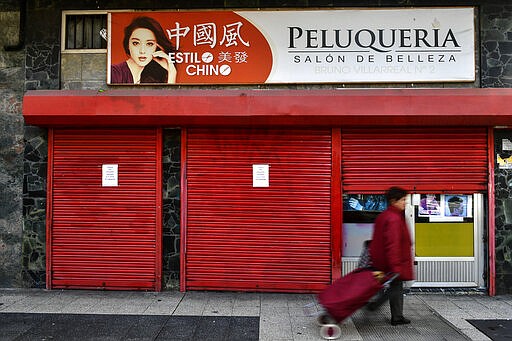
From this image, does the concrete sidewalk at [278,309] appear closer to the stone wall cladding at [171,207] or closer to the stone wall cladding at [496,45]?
the stone wall cladding at [171,207]

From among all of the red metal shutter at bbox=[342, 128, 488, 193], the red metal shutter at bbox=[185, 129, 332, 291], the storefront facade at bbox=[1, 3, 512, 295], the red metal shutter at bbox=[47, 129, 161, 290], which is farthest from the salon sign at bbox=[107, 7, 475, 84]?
the red metal shutter at bbox=[47, 129, 161, 290]

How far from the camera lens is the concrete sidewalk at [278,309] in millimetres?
5617

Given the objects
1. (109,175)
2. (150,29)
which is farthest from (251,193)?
(150,29)

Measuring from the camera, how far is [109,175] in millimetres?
7648

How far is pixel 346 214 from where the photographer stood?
7.61m

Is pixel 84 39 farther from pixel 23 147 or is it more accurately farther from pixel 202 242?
pixel 202 242

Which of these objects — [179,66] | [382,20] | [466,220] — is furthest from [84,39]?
[466,220]

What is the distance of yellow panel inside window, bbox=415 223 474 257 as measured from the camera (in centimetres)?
754

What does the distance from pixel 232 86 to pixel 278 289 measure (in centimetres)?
334

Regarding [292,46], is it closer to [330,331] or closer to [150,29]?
[150,29]

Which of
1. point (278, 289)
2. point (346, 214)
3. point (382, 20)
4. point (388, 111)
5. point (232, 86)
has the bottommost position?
point (278, 289)

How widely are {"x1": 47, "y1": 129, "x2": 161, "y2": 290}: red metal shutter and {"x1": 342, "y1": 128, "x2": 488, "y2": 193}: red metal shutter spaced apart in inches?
125

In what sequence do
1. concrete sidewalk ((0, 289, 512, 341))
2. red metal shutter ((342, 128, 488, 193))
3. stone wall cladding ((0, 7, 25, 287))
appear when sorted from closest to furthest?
concrete sidewalk ((0, 289, 512, 341))
red metal shutter ((342, 128, 488, 193))
stone wall cladding ((0, 7, 25, 287))

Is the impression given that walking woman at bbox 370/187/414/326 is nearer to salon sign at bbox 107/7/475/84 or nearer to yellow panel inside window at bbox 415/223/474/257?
yellow panel inside window at bbox 415/223/474/257
